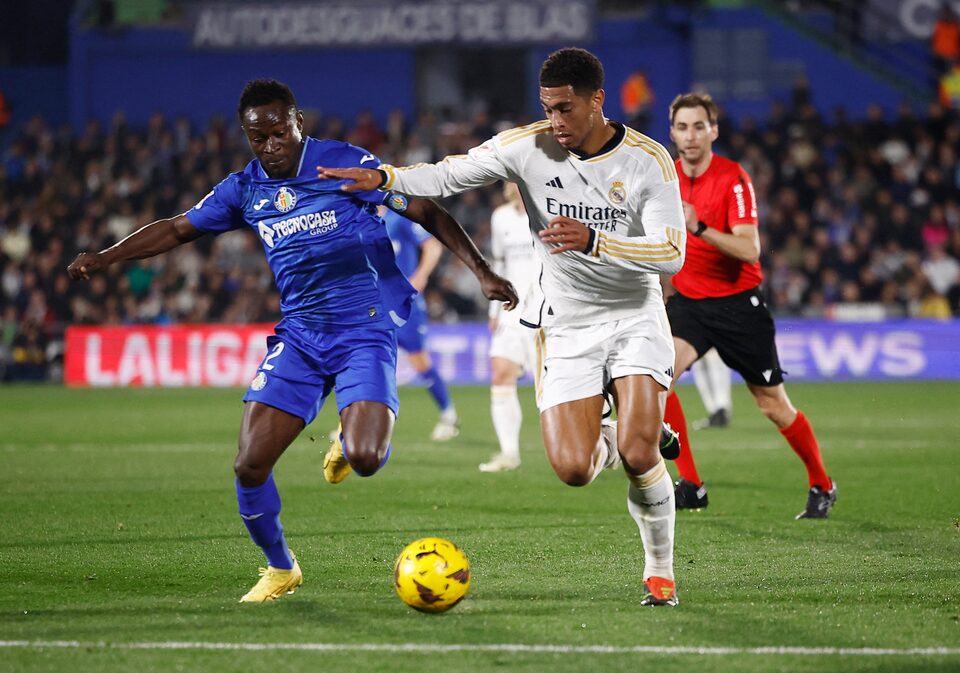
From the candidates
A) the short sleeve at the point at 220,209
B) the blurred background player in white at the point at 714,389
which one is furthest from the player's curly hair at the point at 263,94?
the blurred background player in white at the point at 714,389

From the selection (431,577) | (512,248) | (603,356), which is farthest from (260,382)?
(512,248)

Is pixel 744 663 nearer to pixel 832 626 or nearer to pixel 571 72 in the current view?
pixel 832 626

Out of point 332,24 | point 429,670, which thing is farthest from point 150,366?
point 429,670

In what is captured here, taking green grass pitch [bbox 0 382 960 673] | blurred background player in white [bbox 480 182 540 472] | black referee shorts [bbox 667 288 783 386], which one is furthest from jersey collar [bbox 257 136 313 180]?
blurred background player in white [bbox 480 182 540 472]

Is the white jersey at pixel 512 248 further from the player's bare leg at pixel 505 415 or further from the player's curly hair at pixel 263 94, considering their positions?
the player's curly hair at pixel 263 94

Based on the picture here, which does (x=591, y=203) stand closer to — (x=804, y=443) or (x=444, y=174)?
(x=444, y=174)

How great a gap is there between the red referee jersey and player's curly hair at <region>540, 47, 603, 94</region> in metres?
2.77

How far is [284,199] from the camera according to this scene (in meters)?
6.57

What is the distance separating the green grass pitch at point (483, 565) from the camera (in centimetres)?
520

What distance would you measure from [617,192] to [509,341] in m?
5.60

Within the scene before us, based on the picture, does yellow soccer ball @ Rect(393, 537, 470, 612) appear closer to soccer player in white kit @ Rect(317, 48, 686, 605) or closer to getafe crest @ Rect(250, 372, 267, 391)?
soccer player in white kit @ Rect(317, 48, 686, 605)

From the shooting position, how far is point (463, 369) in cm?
2206

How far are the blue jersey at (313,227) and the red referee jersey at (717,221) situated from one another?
2766 millimetres

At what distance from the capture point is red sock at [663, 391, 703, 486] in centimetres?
896
